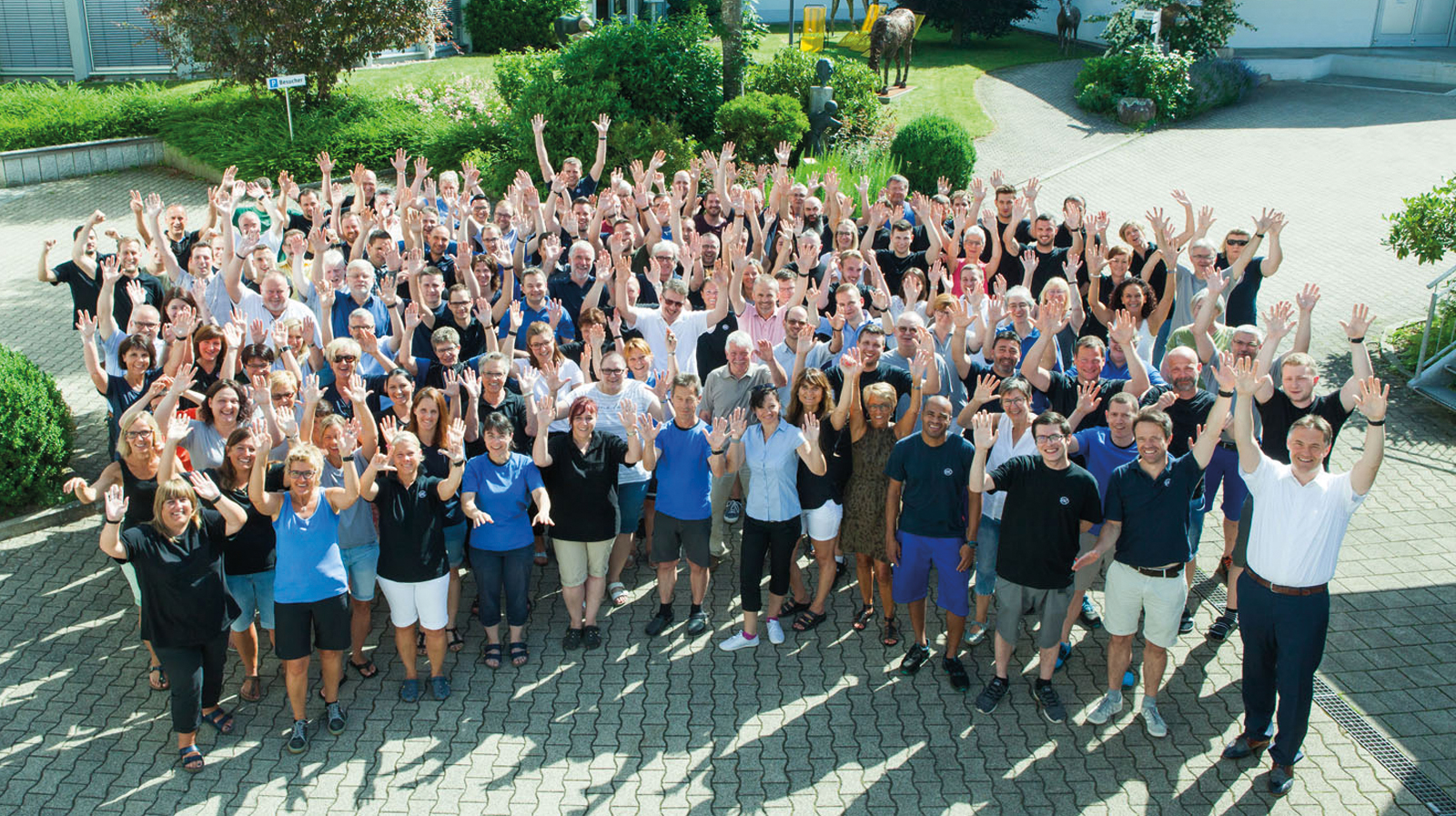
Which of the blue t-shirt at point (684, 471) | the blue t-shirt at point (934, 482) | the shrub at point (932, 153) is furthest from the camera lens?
the shrub at point (932, 153)

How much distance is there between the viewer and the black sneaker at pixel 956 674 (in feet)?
22.4

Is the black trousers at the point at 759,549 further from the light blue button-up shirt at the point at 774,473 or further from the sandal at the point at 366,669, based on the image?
the sandal at the point at 366,669

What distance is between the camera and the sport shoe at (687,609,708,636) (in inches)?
293

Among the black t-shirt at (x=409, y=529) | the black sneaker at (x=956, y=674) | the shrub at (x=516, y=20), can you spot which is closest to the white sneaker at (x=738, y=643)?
the black sneaker at (x=956, y=674)

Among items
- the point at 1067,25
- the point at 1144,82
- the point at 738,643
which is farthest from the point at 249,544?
the point at 1067,25

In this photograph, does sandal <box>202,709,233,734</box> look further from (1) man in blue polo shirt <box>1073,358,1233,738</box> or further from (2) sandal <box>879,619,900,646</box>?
(1) man in blue polo shirt <box>1073,358,1233,738</box>

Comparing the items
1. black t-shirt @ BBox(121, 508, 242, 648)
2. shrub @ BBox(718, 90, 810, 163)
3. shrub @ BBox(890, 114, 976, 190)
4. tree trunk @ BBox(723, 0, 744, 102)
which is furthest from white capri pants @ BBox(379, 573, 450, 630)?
tree trunk @ BBox(723, 0, 744, 102)

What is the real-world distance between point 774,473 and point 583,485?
1.20m

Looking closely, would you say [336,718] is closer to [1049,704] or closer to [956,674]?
[956,674]

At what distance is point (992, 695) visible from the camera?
6648 mm

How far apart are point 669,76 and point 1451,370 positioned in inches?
412

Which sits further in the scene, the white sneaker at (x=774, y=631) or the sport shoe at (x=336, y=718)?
the white sneaker at (x=774, y=631)

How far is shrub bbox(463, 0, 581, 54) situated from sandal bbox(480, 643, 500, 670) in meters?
21.8

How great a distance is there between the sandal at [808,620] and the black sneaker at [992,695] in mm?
1219
